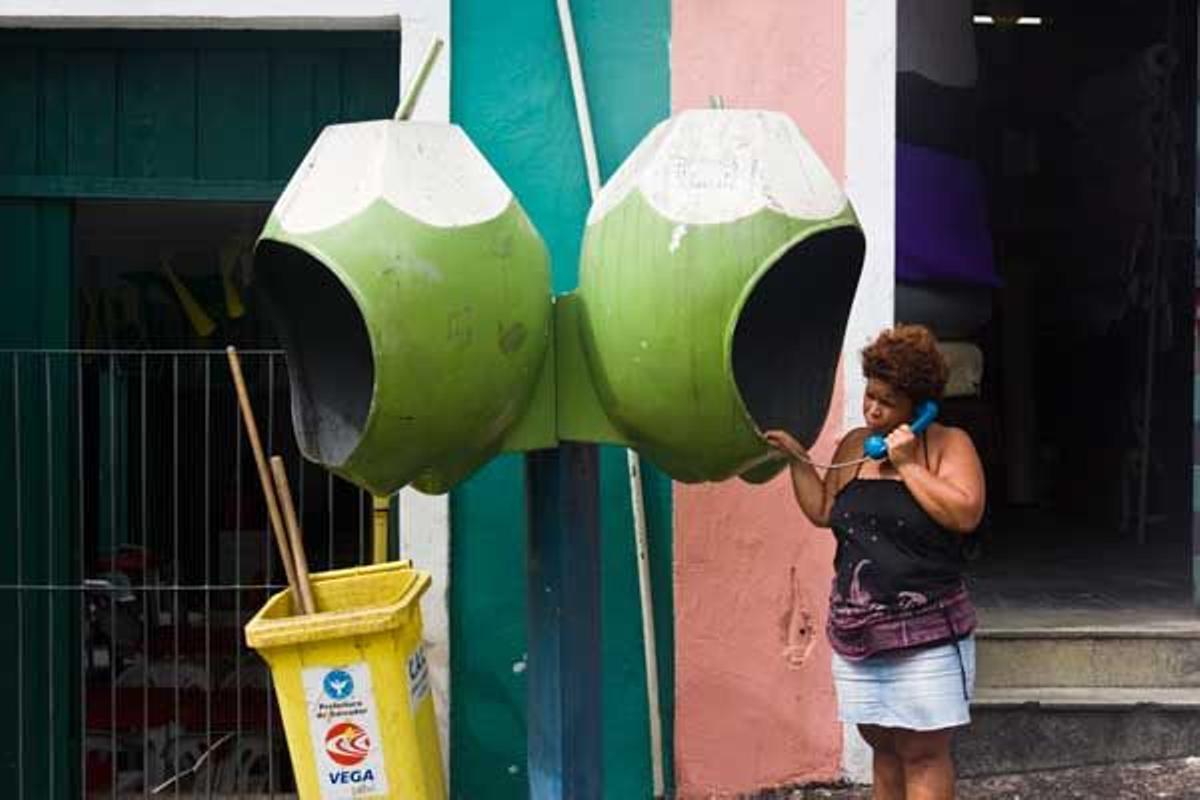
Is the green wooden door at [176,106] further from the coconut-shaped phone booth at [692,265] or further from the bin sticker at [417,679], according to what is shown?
the coconut-shaped phone booth at [692,265]

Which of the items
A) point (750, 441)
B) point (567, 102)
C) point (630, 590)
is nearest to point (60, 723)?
point (630, 590)

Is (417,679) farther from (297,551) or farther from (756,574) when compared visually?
(756,574)

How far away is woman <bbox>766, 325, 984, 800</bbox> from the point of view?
13.5 feet

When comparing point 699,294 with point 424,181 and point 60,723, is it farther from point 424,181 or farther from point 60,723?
point 60,723

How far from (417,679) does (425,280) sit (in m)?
1.49

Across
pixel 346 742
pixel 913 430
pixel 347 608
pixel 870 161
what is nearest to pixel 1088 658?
pixel 870 161

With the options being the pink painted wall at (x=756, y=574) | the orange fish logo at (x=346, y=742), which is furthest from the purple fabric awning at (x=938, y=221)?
the orange fish logo at (x=346, y=742)

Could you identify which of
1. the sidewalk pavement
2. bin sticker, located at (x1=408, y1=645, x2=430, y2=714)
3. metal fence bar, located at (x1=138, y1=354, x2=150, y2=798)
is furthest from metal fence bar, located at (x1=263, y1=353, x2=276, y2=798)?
the sidewalk pavement

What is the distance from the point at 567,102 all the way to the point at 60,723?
104 inches

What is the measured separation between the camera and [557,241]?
5.38 metres

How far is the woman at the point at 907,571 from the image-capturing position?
4.11m

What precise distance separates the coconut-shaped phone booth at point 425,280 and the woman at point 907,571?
880 millimetres

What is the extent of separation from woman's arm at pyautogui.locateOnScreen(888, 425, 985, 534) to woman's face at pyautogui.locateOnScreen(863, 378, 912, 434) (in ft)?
0.15

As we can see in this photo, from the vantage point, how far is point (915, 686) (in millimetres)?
4145
